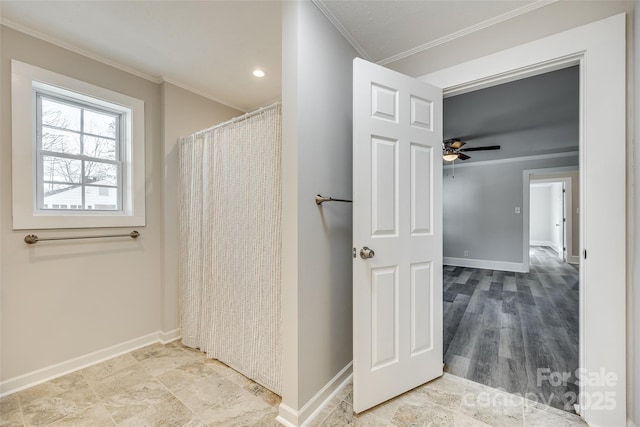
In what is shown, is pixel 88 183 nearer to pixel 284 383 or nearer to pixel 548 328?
pixel 284 383

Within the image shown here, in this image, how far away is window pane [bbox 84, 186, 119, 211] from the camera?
7.09 feet

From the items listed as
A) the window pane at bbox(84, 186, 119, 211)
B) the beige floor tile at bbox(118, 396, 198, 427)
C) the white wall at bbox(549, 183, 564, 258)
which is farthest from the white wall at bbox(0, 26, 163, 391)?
the white wall at bbox(549, 183, 564, 258)

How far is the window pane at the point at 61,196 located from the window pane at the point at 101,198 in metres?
0.05

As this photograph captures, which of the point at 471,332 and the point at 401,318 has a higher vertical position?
the point at 401,318

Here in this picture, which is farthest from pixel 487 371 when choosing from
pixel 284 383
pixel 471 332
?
pixel 284 383

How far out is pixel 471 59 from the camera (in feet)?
5.86

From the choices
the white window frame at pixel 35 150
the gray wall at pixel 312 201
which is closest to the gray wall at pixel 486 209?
the gray wall at pixel 312 201

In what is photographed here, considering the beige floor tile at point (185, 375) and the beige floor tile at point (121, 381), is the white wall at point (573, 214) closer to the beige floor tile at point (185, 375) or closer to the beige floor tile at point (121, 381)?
the beige floor tile at point (185, 375)

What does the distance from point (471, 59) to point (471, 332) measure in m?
2.41

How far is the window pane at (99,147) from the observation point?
85.0 inches

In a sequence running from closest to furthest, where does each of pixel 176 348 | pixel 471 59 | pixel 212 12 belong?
1. pixel 212 12
2. pixel 471 59
3. pixel 176 348

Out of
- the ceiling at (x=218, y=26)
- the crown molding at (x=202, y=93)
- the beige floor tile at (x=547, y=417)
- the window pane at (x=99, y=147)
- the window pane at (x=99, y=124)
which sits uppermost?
the ceiling at (x=218, y=26)

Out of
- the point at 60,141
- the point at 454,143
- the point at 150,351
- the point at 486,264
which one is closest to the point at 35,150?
the point at 60,141

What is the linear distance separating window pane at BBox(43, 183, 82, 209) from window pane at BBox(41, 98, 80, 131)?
1.53ft
